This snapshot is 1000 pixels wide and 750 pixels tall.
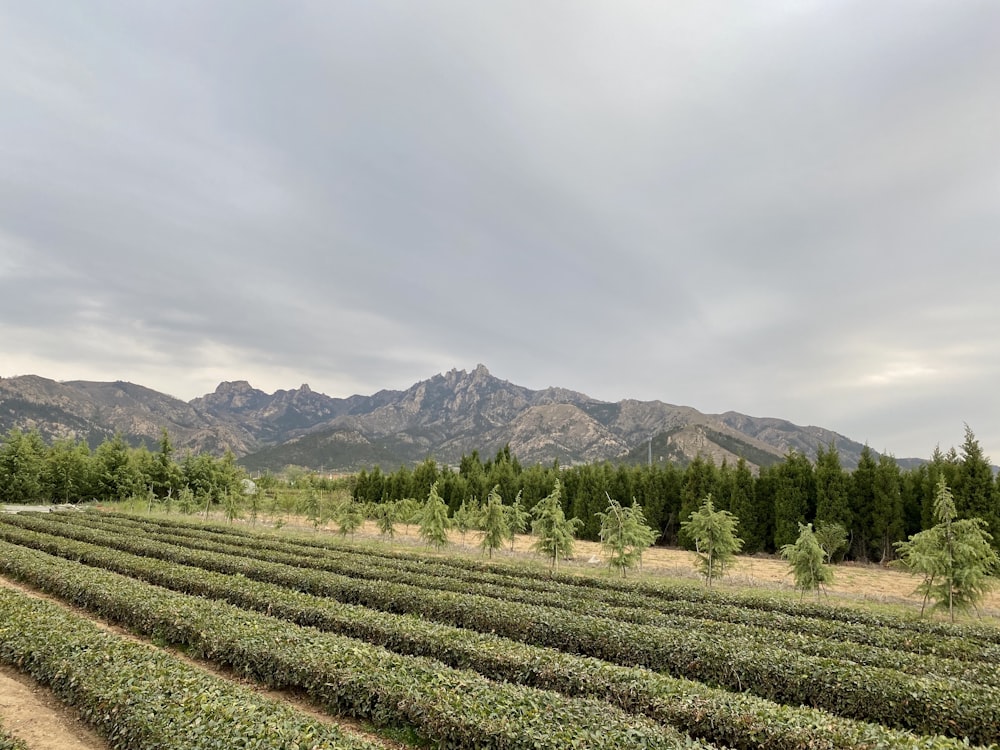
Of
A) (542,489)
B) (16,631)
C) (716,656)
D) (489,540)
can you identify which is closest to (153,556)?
(16,631)

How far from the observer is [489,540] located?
32.7m

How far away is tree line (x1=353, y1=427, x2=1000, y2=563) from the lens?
36000 millimetres

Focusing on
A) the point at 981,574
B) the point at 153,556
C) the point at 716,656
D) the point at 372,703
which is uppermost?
the point at 981,574

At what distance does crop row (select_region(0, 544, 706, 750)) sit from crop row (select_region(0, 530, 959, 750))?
3.23 feet

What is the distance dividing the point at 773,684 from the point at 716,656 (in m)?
1.11

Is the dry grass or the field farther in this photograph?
the dry grass

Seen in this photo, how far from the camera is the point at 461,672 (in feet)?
29.9

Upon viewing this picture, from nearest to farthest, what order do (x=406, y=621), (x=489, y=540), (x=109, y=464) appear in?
(x=406, y=621) < (x=489, y=540) < (x=109, y=464)

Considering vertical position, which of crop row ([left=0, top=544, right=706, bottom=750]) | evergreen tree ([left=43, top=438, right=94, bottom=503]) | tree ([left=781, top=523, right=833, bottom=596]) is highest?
tree ([left=781, top=523, right=833, bottom=596])

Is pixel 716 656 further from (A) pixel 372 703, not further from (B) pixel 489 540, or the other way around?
(B) pixel 489 540

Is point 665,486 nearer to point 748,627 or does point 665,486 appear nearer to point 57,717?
point 748,627

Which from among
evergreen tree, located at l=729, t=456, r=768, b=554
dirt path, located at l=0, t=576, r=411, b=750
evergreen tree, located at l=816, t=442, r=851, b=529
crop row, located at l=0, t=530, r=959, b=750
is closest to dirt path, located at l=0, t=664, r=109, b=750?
dirt path, located at l=0, t=576, r=411, b=750

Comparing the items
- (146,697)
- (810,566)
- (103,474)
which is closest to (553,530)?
(810,566)

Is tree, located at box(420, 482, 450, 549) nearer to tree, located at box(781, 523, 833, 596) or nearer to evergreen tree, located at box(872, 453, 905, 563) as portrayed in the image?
tree, located at box(781, 523, 833, 596)
